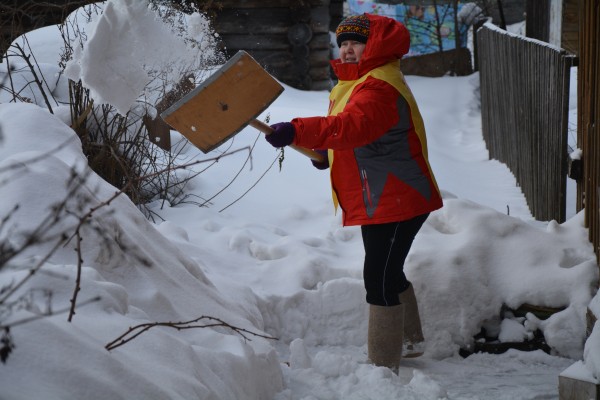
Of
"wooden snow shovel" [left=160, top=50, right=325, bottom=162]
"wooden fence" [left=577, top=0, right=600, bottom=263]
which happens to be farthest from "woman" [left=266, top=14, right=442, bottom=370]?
"wooden fence" [left=577, top=0, right=600, bottom=263]

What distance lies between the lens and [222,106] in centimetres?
327

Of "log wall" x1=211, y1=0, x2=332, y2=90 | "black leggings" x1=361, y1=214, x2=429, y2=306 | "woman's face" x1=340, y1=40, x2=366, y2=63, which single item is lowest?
"log wall" x1=211, y1=0, x2=332, y2=90

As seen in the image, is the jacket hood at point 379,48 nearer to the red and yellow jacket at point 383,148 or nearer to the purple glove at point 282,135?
the red and yellow jacket at point 383,148

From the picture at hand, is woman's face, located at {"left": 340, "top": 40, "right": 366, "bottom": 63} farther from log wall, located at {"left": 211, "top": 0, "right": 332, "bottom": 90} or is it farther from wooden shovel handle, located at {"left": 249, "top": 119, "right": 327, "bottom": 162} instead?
log wall, located at {"left": 211, "top": 0, "right": 332, "bottom": 90}

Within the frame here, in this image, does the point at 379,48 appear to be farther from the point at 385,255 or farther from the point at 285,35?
the point at 285,35

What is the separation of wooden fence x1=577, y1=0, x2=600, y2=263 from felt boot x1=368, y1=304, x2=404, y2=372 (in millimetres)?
1174

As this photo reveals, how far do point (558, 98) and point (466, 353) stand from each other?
182 centimetres

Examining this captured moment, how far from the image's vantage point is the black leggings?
344cm

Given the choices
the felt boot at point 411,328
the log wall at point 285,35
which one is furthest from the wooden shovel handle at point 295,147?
the log wall at point 285,35

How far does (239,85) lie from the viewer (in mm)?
3299

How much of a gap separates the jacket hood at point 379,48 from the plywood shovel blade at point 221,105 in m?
0.39

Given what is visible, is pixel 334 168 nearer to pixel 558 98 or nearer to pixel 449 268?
pixel 449 268

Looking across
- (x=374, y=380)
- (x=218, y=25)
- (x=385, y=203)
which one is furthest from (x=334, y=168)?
(x=218, y=25)

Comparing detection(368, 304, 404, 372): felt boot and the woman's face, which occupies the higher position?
the woman's face
